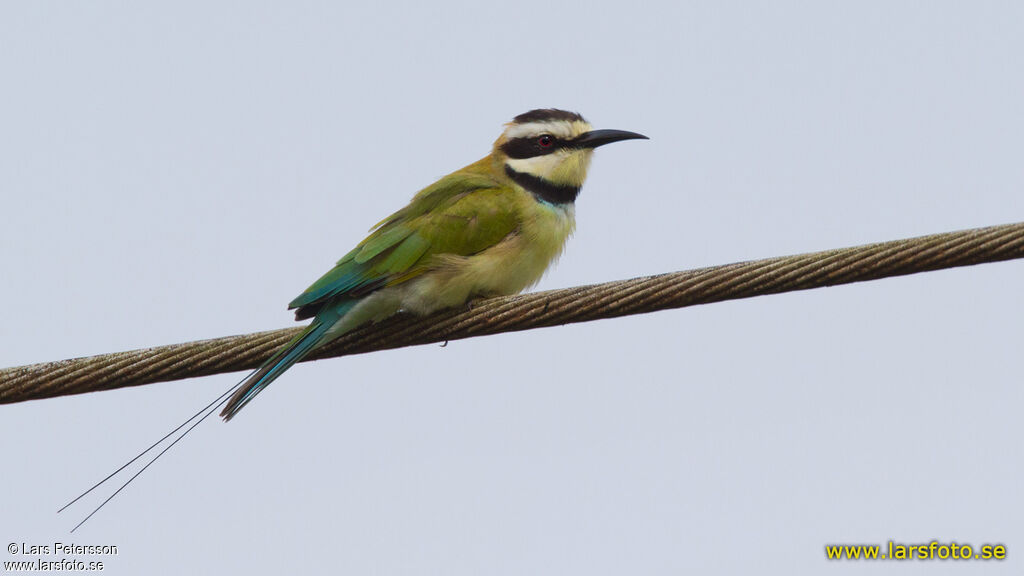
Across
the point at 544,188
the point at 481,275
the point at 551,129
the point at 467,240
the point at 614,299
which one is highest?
the point at 551,129

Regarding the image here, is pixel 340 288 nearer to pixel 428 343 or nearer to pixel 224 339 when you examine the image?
pixel 428 343

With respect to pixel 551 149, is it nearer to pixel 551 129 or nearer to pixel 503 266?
pixel 551 129

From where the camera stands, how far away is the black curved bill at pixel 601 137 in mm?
6238

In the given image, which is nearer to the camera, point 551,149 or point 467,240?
point 467,240

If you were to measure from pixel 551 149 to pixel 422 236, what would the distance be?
4.00 ft

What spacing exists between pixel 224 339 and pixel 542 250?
1.95m

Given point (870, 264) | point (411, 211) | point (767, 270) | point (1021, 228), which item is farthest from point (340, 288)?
point (1021, 228)

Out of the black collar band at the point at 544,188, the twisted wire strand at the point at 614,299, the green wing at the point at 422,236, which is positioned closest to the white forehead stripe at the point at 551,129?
the black collar band at the point at 544,188

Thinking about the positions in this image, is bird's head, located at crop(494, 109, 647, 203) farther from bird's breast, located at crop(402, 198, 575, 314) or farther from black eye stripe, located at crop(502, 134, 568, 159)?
bird's breast, located at crop(402, 198, 575, 314)

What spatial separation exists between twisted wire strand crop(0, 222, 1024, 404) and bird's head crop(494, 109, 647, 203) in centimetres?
165

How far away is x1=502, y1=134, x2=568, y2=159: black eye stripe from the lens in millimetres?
6152

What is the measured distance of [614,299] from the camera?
13.0 feet

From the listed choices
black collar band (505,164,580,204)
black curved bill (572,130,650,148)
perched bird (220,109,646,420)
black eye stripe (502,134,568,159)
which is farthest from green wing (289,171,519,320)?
black curved bill (572,130,650,148)

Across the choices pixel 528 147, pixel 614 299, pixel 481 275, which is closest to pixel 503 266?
pixel 481 275
